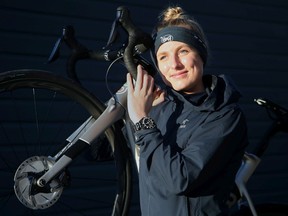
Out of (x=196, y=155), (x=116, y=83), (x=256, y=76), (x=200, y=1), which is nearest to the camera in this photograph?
(x=196, y=155)

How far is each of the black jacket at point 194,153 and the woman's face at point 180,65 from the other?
7 cm

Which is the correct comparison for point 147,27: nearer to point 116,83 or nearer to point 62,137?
point 116,83

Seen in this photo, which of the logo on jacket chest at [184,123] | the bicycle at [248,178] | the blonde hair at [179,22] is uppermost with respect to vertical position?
the blonde hair at [179,22]

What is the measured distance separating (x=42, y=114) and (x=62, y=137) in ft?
0.73

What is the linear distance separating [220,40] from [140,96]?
2753mm

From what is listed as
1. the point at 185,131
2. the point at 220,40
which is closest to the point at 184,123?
the point at 185,131

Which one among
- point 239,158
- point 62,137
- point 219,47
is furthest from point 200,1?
point 239,158

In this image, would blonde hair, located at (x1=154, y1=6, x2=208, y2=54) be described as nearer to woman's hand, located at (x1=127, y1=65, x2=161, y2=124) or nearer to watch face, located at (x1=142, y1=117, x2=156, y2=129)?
woman's hand, located at (x1=127, y1=65, x2=161, y2=124)

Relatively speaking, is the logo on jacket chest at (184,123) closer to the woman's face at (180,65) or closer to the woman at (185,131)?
the woman at (185,131)

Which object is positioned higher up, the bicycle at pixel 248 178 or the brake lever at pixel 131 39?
the brake lever at pixel 131 39

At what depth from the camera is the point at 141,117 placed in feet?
7.55

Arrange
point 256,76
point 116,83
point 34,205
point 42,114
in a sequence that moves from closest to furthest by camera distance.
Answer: point 34,205 → point 42,114 → point 116,83 → point 256,76

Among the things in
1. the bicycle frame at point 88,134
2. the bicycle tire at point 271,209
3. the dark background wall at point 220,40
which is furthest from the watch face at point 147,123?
the dark background wall at point 220,40

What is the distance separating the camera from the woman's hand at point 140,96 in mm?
2330
